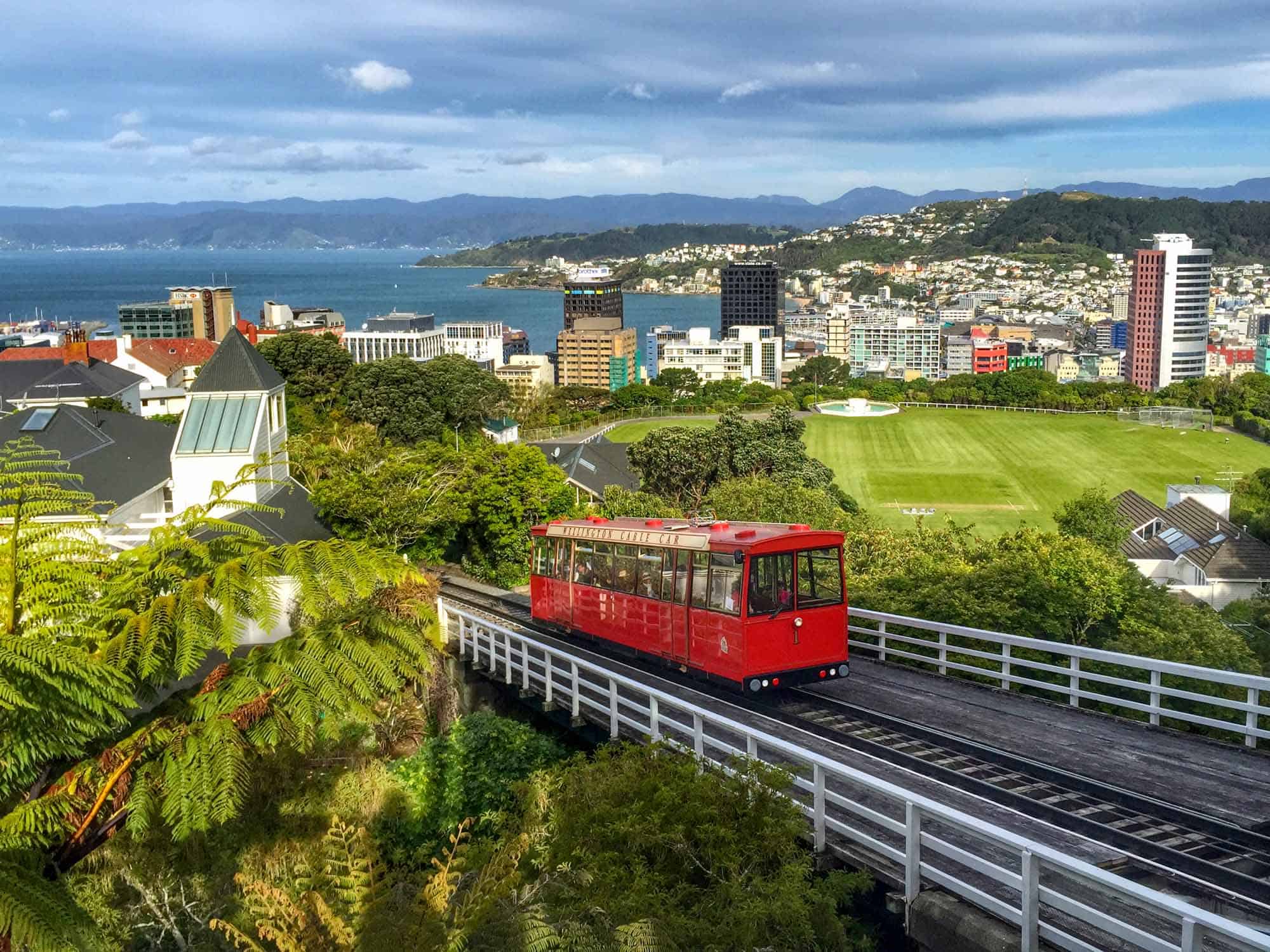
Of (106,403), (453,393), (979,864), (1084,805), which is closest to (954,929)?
(979,864)

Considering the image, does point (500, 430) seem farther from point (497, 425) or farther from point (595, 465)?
point (595, 465)

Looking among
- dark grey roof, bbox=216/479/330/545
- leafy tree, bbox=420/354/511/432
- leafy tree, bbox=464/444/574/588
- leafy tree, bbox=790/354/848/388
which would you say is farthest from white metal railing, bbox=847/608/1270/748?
leafy tree, bbox=790/354/848/388

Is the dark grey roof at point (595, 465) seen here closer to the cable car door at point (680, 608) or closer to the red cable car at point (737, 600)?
the red cable car at point (737, 600)

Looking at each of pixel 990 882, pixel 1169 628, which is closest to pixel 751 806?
pixel 990 882

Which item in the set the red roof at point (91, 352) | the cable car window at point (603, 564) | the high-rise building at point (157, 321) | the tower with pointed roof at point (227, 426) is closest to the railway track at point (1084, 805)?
the cable car window at point (603, 564)

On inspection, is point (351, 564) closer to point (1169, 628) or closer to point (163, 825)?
point (163, 825)
